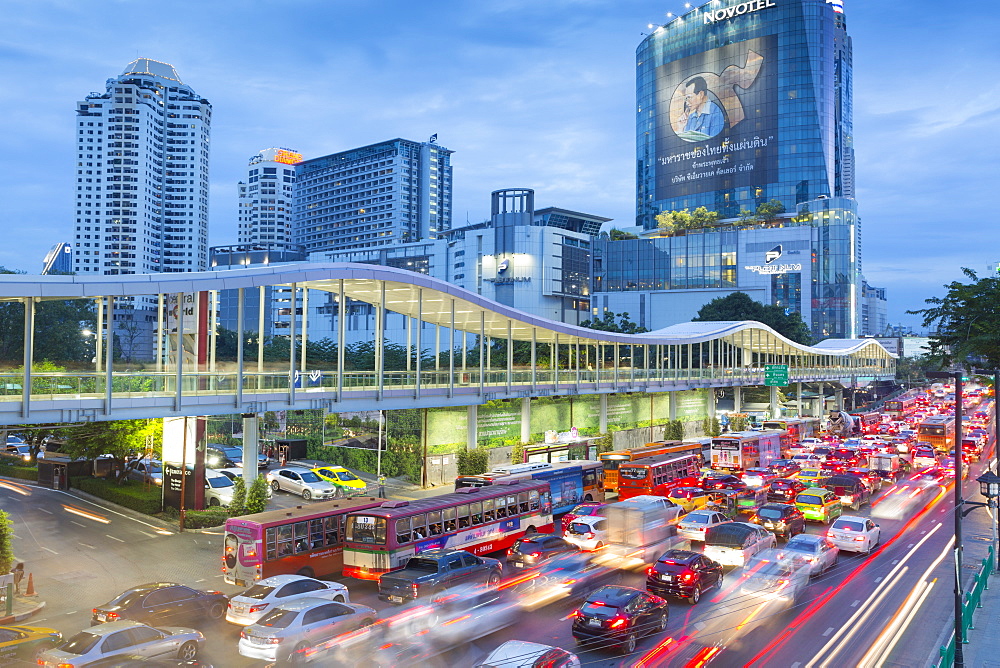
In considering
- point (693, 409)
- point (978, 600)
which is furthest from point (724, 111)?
point (978, 600)

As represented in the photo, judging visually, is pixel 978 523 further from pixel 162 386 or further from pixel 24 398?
pixel 24 398

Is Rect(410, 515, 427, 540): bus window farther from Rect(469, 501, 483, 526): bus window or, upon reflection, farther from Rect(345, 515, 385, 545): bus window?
Rect(469, 501, 483, 526): bus window

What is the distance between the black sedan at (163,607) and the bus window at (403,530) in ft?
17.1

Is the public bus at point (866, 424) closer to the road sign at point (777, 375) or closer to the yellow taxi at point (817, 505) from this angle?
the road sign at point (777, 375)

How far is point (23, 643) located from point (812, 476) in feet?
118

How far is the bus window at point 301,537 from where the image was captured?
2185cm

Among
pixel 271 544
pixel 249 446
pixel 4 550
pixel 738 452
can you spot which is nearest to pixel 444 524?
pixel 271 544

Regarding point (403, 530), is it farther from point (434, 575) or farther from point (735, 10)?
point (735, 10)

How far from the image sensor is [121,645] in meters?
14.9

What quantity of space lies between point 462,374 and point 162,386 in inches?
646

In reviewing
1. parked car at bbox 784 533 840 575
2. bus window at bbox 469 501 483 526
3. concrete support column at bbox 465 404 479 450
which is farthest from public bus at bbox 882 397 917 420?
bus window at bbox 469 501 483 526

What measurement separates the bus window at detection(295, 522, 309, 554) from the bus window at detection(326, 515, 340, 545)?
77 cm

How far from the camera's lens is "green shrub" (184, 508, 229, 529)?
2967 centimetres

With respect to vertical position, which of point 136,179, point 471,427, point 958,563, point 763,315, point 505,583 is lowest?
point 505,583
